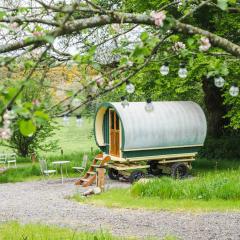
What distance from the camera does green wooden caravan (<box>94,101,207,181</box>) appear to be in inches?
643

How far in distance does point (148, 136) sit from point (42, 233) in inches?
A: 334

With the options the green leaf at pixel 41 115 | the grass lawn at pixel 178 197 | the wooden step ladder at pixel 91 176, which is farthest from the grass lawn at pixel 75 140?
the green leaf at pixel 41 115

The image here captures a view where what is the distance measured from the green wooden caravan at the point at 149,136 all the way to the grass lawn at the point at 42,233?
7.20 metres

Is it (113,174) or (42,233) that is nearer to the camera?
(42,233)

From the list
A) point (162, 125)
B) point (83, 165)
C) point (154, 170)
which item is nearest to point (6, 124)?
point (162, 125)

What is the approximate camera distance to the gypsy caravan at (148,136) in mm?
16328

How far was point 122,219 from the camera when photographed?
10.2 metres

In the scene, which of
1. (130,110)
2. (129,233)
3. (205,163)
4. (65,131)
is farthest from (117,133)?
(65,131)

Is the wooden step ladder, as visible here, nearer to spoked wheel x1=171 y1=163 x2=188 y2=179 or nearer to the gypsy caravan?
the gypsy caravan

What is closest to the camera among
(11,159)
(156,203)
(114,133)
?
(156,203)

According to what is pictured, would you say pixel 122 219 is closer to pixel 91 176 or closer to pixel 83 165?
pixel 91 176

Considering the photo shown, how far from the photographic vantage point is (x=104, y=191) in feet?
46.8

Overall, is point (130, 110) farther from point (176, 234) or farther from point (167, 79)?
point (176, 234)

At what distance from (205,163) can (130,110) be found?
545cm
